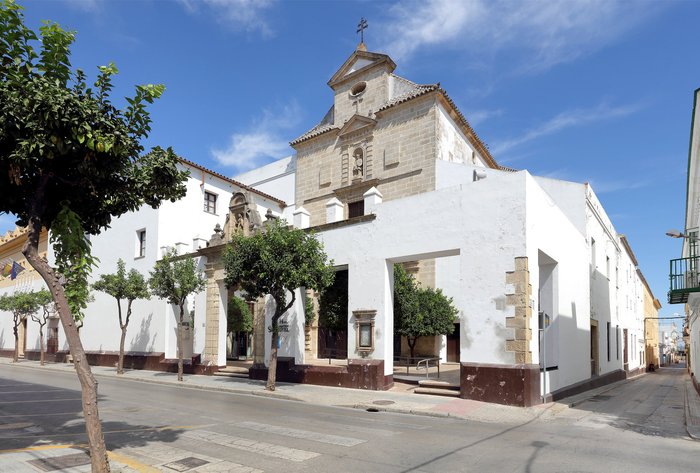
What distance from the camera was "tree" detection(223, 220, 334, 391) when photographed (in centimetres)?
1488

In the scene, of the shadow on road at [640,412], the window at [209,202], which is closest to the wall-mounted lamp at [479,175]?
the shadow on road at [640,412]

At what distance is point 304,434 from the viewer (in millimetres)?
8852

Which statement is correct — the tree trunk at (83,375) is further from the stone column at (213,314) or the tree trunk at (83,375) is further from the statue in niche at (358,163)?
the statue in niche at (358,163)

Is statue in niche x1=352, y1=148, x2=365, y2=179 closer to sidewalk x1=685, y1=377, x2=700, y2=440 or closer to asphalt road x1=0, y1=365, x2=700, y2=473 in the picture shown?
asphalt road x1=0, y1=365, x2=700, y2=473

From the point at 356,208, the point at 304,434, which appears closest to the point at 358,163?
the point at 356,208

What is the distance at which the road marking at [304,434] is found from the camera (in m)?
8.27

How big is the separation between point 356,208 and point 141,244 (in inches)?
454

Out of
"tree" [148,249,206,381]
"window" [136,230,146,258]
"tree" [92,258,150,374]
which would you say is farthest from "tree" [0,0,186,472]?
"window" [136,230,146,258]

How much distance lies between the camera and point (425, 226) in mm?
15086

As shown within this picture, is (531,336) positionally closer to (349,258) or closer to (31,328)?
(349,258)

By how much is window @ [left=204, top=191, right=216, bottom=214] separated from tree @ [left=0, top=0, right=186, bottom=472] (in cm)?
2007

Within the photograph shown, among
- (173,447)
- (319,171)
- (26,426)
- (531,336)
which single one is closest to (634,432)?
(531,336)

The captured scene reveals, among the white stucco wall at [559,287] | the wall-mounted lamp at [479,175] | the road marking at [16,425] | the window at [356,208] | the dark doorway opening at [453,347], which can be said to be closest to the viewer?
the road marking at [16,425]

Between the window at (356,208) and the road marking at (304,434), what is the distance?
58.8 feet
